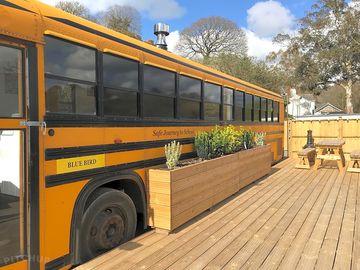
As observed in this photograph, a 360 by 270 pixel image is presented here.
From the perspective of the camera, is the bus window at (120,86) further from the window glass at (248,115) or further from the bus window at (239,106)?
the window glass at (248,115)

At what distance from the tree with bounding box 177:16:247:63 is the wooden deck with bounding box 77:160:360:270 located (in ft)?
102

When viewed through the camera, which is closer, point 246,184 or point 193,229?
point 193,229

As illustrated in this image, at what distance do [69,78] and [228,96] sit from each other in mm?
4434

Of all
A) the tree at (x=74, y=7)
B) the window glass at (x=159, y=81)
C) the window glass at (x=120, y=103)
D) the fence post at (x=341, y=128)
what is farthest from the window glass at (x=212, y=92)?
the tree at (x=74, y=7)

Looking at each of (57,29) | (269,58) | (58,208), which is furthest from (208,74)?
(269,58)

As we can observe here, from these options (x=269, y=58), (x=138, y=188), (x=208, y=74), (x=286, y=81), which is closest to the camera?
(x=138, y=188)

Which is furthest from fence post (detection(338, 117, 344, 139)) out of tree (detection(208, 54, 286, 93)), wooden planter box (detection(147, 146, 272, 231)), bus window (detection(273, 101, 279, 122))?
tree (detection(208, 54, 286, 93))

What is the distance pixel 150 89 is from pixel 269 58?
32035mm

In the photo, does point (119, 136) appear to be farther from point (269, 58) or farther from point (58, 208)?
point (269, 58)

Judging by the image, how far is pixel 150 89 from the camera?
14.0ft

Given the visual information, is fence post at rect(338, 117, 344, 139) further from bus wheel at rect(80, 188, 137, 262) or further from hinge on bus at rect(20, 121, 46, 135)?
hinge on bus at rect(20, 121, 46, 135)

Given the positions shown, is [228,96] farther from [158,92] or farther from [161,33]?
[158,92]

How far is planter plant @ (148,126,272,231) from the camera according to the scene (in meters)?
4.09

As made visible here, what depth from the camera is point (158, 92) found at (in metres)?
4.44
